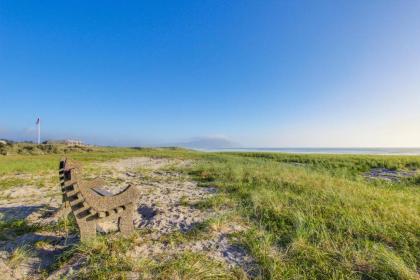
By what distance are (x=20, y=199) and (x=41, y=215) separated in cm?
239

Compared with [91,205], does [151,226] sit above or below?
below

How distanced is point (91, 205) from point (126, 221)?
0.71m

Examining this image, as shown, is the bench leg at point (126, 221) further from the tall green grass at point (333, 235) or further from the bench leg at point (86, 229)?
the tall green grass at point (333, 235)

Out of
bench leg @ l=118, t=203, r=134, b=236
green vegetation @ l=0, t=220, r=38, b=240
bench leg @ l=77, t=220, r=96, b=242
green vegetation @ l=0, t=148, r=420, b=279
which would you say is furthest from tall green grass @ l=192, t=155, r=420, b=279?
green vegetation @ l=0, t=220, r=38, b=240

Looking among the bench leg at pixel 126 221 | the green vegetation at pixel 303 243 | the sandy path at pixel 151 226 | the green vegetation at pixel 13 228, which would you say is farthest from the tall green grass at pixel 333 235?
the green vegetation at pixel 13 228

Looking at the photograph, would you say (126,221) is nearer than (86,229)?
No

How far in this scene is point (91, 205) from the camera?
299 centimetres

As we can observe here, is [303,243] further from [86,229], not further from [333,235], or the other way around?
[86,229]

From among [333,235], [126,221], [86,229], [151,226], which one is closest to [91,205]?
[86,229]

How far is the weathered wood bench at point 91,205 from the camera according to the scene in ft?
9.41

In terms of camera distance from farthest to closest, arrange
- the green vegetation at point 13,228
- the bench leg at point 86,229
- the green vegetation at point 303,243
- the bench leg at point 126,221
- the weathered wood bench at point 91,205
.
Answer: the green vegetation at point 13,228 → the bench leg at point 126,221 → the bench leg at point 86,229 → the weathered wood bench at point 91,205 → the green vegetation at point 303,243

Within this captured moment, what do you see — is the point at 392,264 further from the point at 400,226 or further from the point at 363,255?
the point at 400,226

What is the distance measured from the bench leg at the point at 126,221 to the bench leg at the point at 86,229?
0.43 m

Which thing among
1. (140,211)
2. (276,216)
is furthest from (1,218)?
(276,216)
